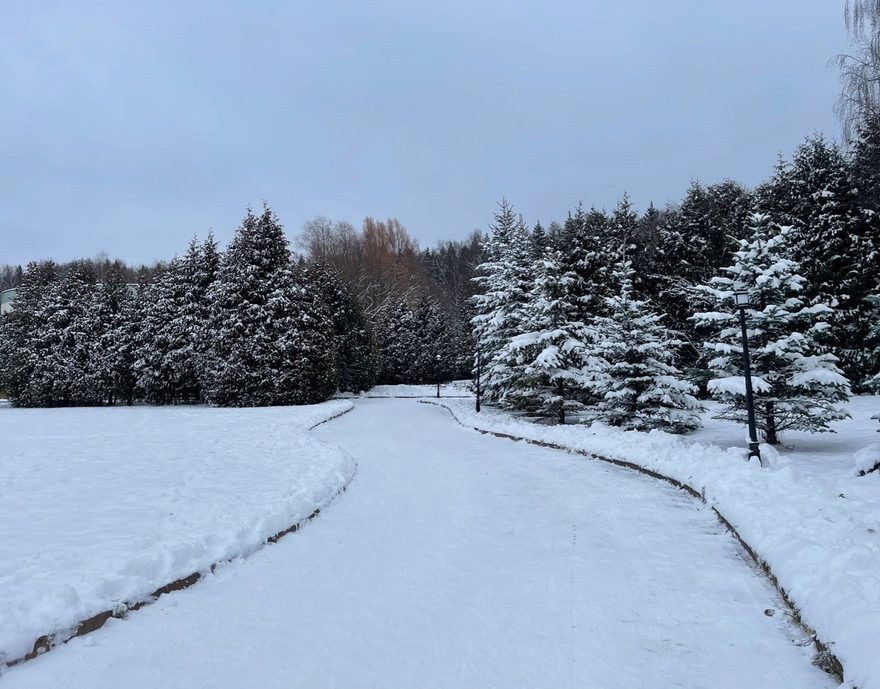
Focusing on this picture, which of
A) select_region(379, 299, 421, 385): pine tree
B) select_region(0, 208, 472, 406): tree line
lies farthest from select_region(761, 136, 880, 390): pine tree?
select_region(379, 299, 421, 385): pine tree

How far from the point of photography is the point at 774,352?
12797 mm

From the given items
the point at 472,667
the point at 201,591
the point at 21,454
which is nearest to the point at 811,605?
the point at 472,667

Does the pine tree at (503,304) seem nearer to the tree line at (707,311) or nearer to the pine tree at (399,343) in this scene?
the tree line at (707,311)

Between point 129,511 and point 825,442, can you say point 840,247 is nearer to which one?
point 825,442

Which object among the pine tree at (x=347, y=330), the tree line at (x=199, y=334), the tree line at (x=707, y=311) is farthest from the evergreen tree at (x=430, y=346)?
the tree line at (x=707, y=311)

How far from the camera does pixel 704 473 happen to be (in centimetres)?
Answer: 905

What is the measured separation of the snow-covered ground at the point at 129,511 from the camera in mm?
4430

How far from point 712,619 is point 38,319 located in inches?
1968

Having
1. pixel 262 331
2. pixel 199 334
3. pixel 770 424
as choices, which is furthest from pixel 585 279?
pixel 199 334

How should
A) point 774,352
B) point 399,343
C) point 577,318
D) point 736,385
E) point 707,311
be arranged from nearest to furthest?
point 736,385 < point 774,352 < point 707,311 < point 577,318 < point 399,343

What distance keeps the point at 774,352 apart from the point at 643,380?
424cm

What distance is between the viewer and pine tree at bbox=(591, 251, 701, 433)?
651 inches

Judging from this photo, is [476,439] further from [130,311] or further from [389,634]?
[130,311]

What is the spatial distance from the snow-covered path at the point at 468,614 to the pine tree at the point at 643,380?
896 centimetres
